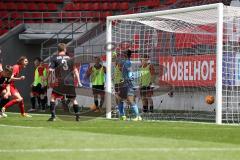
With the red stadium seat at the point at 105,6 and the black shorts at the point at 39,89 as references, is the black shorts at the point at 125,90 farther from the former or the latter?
the red stadium seat at the point at 105,6

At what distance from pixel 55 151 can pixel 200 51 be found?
40.4 feet

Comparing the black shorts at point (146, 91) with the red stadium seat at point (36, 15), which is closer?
the black shorts at point (146, 91)

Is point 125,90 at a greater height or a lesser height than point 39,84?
lesser

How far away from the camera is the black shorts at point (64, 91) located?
17906 mm

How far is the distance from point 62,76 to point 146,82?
10.5 ft

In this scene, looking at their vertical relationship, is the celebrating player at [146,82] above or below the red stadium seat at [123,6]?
below

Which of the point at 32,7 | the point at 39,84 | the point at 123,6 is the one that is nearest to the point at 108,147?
the point at 39,84

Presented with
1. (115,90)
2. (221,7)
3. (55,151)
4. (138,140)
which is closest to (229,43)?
(221,7)

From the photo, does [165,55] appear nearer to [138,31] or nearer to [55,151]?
[138,31]

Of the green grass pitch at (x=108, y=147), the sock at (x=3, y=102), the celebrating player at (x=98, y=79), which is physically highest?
the celebrating player at (x=98, y=79)

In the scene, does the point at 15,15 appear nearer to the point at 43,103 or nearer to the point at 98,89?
the point at 43,103

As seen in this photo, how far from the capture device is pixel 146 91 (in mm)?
21125

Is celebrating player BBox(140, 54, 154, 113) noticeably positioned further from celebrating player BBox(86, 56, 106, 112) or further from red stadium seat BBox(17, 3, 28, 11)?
red stadium seat BBox(17, 3, 28, 11)

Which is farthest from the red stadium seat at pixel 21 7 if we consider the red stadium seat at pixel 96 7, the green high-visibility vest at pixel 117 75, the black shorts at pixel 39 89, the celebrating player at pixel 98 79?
the green high-visibility vest at pixel 117 75
